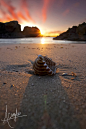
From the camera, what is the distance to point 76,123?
963mm

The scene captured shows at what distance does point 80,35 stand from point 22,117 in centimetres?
5486

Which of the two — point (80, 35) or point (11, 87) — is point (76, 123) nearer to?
point (11, 87)

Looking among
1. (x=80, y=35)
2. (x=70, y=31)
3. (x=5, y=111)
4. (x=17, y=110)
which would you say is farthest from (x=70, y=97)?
(x=70, y=31)

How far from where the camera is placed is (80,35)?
47594 mm

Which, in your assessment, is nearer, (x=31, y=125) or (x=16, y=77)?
(x=31, y=125)

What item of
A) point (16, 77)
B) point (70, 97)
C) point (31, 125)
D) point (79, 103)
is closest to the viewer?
point (31, 125)

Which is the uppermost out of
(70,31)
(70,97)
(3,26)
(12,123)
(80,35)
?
(3,26)

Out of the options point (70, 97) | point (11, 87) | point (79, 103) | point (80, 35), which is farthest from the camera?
point (80, 35)

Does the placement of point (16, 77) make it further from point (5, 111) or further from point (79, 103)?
point (79, 103)

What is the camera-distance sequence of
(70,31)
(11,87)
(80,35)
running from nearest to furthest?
1. (11,87)
2. (80,35)
3. (70,31)

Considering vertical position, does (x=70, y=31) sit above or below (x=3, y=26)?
below

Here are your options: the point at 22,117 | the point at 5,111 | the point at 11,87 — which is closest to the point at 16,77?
the point at 11,87

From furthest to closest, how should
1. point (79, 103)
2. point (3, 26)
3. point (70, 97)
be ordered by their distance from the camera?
1. point (3, 26)
2. point (70, 97)
3. point (79, 103)

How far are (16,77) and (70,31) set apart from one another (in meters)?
65.7
